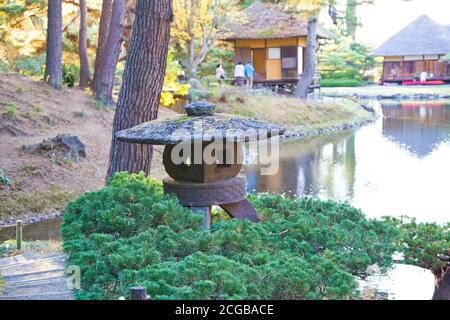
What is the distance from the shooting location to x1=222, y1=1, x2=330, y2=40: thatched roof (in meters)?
29.4

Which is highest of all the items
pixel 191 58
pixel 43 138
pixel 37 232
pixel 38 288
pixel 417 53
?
pixel 417 53

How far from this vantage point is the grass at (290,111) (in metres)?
22.7

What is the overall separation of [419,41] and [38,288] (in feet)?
148

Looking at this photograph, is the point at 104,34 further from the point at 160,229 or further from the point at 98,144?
the point at 160,229

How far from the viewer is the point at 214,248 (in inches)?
191

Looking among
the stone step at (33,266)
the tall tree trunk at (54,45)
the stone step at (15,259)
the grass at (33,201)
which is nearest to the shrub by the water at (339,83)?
the tall tree trunk at (54,45)

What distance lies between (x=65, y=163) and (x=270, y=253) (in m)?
8.42

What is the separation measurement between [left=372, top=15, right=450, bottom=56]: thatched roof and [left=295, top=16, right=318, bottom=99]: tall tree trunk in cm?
2027

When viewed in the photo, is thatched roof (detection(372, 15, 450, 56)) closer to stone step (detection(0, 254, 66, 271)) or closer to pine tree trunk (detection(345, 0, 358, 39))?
pine tree trunk (detection(345, 0, 358, 39))

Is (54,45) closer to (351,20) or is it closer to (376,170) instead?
(376,170)

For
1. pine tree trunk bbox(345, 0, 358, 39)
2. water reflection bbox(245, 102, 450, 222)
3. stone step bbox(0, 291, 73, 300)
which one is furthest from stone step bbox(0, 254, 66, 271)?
pine tree trunk bbox(345, 0, 358, 39)

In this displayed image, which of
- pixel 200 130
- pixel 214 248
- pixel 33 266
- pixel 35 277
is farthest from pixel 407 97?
pixel 35 277

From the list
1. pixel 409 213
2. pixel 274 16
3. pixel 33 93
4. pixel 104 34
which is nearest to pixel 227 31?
pixel 274 16
